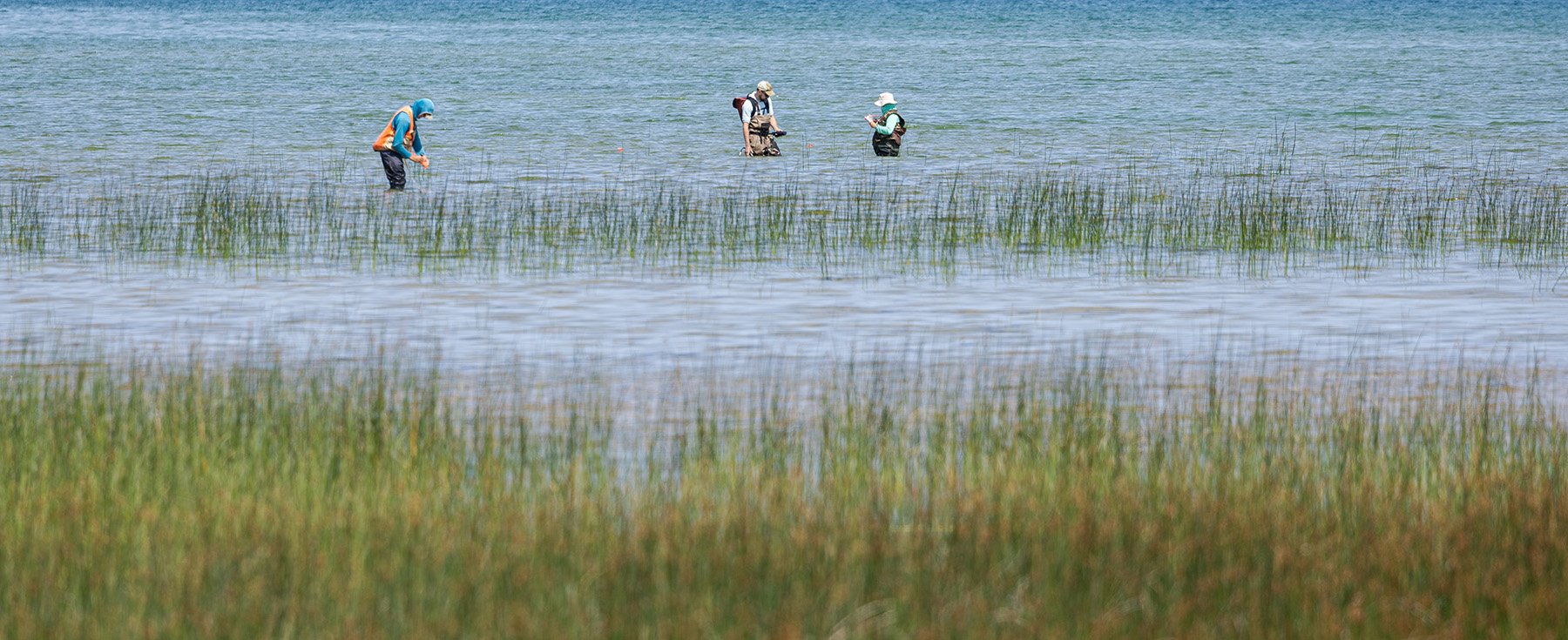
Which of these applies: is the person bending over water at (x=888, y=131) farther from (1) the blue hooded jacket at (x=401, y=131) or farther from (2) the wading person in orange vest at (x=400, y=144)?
(1) the blue hooded jacket at (x=401, y=131)

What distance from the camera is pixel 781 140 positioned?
134 feet

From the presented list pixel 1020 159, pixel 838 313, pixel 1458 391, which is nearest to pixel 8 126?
pixel 1020 159

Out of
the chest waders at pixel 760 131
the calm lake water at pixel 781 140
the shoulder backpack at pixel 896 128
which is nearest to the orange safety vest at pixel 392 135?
the calm lake water at pixel 781 140

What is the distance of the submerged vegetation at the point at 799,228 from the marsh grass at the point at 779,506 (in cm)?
677

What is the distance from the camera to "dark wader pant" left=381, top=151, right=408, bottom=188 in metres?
24.8

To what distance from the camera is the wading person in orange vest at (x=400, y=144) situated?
24.0 meters

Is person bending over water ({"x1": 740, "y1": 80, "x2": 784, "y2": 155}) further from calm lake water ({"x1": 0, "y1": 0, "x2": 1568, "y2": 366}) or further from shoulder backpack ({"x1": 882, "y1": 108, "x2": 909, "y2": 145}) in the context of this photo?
shoulder backpack ({"x1": 882, "y1": 108, "x2": 909, "y2": 145})

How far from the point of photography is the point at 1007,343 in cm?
1288

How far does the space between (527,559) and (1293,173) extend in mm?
24561

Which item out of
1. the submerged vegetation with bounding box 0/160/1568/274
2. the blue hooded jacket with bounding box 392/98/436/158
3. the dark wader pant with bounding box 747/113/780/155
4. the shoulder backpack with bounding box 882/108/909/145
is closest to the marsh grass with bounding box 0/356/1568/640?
the submerged vegetation with bounding box 0/160/1568/274

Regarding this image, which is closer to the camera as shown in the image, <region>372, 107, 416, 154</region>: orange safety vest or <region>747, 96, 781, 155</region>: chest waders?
<region>372, 107, 416, 154</region>: orange safety vest

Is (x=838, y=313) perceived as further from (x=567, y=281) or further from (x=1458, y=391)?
(x=1458, y=391)

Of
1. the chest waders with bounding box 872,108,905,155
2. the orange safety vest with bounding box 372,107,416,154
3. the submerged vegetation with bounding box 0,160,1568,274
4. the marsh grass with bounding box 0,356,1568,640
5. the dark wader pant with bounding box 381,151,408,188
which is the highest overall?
the chest waders with bounding box 872,108,905,155

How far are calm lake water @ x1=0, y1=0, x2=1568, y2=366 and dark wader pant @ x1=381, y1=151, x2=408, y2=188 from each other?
2183 millimetres
